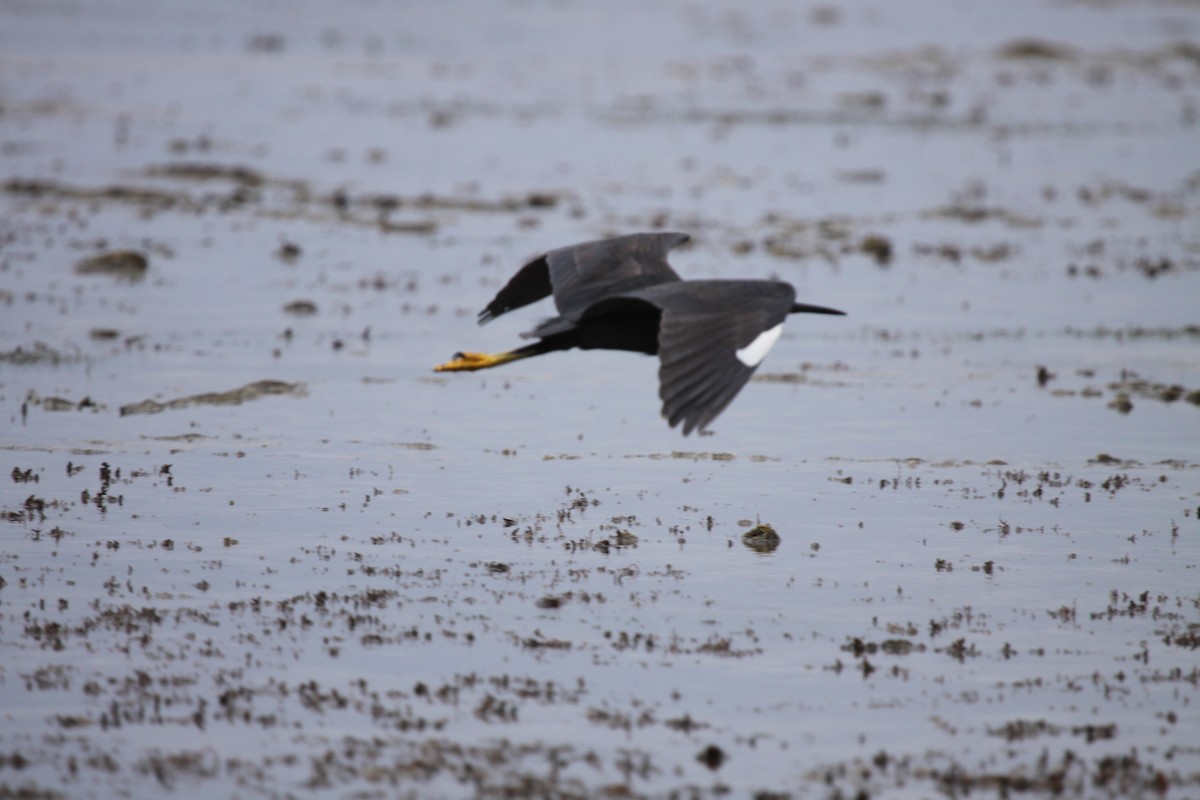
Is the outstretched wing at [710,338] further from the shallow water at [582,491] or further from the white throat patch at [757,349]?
the shallow water at [582,491]

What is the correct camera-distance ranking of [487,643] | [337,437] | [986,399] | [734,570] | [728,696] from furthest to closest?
1. [986,399]
2. [337,437]
3. [734,570]
4. [487,643]
5. [728,696]

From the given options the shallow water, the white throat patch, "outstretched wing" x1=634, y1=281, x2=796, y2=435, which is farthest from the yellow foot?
the white throat patch

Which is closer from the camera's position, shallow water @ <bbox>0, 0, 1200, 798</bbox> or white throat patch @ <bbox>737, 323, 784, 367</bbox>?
shallow water @ <bbox>0, 0, 1200, 798</bbox>

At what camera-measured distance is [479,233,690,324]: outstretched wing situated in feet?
29.5

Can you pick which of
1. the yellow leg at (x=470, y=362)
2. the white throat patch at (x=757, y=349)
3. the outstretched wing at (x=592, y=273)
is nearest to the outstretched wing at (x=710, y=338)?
the white throat patch at (x=757, y=349)

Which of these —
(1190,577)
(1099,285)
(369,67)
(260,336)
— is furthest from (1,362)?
(369,67)

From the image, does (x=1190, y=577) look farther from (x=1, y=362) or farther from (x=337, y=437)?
(x=1, y=362)

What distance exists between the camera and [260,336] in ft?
44.9

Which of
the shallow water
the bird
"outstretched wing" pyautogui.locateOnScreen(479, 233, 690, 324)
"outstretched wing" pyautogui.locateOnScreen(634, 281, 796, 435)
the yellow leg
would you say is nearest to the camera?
the shallow water

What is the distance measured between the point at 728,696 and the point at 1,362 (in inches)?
301

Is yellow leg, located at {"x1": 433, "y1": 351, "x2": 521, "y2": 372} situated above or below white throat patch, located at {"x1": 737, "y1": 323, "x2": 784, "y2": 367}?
above

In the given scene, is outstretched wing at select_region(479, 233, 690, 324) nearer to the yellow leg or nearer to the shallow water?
the yellow leg

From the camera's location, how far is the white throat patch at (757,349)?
7367 millimetres

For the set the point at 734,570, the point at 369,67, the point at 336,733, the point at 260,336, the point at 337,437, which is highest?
the point at 369,67
